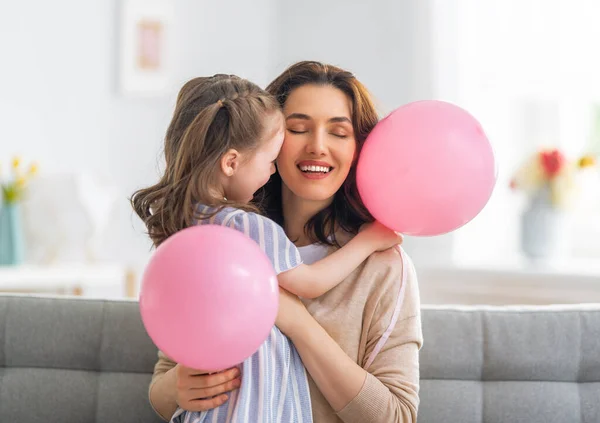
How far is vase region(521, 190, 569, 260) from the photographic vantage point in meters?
3.80

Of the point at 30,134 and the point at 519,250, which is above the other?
the point at 30,134

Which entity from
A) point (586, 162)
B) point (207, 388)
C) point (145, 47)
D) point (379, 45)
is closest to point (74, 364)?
point (207, 388)

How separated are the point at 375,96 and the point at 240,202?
2.65 meters

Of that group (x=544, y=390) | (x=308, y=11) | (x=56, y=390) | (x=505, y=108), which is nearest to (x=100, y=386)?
(x=56, y=390)

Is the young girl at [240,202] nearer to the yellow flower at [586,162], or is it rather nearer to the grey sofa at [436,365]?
the grey sofa at [436,365]

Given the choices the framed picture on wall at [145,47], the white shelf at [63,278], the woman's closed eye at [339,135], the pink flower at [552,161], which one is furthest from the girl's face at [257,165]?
the framed picture on wall at [145,47]

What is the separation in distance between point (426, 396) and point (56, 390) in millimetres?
871

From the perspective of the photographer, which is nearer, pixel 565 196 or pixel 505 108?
pixel 565 196

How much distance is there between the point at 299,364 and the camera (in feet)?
5.09

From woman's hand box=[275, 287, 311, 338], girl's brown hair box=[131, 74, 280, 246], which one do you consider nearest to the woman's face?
girl's brown hair box=[131, 74, 280, 246]

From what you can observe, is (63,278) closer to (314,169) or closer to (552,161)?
(552,161)

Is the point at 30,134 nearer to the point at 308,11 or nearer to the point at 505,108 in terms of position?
the point at 308,11

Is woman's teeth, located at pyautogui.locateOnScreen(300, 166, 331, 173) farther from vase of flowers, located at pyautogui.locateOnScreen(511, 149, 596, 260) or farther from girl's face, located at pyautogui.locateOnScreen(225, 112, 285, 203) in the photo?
vase of flowers, located at pyautogui.locateOnScreen(511, 149, 596, 260)

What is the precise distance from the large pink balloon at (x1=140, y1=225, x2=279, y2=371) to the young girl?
177 millimetres
